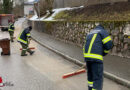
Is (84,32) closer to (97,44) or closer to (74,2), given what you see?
Result: (97,44)

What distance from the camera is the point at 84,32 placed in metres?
10.0

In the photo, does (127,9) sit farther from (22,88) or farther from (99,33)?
(22,88)

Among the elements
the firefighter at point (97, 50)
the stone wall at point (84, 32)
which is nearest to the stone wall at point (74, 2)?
the stone wall at point (84, 32)

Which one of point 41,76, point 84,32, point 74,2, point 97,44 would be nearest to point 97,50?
point 97,44

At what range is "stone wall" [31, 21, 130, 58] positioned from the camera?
7.30 metres

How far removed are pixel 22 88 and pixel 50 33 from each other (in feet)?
39.3

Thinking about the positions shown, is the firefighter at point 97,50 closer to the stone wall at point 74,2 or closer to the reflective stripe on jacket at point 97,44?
the reflective stripe on jacket at point 97,44

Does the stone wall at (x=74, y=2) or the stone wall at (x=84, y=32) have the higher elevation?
the stone wall at (x=74, y=2)

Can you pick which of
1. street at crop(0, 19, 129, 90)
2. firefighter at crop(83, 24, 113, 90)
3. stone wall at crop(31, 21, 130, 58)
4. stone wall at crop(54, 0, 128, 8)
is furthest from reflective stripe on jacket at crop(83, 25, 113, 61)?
stone wall at crop(54, 0, 128, 8)

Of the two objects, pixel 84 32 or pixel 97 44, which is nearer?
pixel 97 44

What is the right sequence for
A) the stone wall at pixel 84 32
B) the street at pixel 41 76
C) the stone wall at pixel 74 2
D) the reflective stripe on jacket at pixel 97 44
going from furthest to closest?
1. the stone wall at pixel 74 2
2. the stone wall at pixel 84 32
3. the street at pixel 41 76
4. the reflective stripe on jacket at pixel 97 44

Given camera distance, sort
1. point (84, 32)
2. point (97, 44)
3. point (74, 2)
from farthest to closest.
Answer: point (74, 2), point (84, 32), point (97, 44)

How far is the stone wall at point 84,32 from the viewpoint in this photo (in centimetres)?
730

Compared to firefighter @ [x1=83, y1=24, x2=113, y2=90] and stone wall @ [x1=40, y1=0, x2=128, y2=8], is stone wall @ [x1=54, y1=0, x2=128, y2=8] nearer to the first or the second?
stone wall @ [x1=40, y1=0, x2=128, y2=8]
